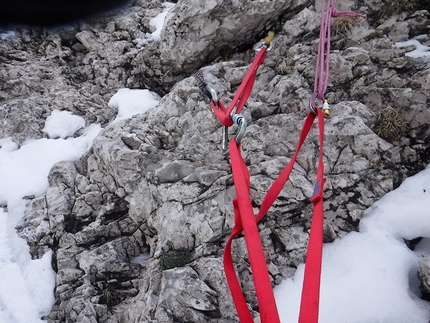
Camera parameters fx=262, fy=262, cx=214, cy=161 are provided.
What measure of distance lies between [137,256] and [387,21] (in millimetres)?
6042

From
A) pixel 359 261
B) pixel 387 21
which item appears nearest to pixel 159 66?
pixel 387 21

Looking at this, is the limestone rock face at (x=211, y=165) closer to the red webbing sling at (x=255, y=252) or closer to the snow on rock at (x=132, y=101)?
the snow on rock at (x=132, y=101)

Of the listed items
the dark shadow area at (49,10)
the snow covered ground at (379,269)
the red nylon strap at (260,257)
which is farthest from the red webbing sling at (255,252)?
the dark shadow area at (49,10)

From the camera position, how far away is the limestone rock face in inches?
126

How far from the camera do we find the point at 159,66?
6203 millimetres

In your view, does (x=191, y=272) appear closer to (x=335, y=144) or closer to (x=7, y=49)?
(x=335, y=144)

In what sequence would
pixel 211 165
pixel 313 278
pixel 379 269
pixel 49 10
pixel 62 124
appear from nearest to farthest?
pixel 313 278
pixel 379 269
pixel 211 165
pixel 62 124
pixel 49 10

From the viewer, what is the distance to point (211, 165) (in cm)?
Answer: 390

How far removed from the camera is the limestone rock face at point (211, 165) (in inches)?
126

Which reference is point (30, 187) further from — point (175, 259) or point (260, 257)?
point (260, 257)

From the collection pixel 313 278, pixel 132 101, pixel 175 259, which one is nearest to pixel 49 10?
pixel 132 101

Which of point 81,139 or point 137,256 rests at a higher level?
point 81,139

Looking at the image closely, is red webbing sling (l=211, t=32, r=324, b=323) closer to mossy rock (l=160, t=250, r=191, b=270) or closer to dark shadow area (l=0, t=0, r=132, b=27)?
mossy rock (l=160, t=250, r=191, b=270)

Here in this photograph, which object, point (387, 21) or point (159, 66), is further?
point (159, 66)
